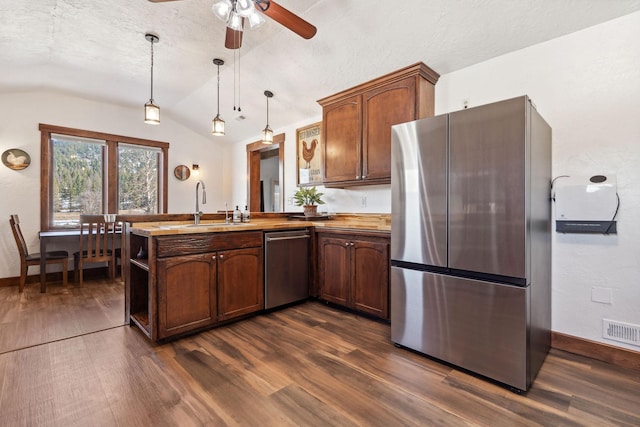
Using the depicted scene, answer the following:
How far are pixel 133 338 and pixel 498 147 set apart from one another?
3123 millimetres

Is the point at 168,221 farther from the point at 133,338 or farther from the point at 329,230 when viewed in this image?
the point at 329,230

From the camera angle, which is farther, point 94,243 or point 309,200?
point 94,243

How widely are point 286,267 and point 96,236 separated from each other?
9.85ft

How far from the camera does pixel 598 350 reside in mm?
2162

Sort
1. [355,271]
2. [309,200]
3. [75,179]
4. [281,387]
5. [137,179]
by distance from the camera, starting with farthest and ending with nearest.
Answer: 1. [137,179]
2. [75,179]
3. [309,200]
4. [355,271]
5. [281,387]

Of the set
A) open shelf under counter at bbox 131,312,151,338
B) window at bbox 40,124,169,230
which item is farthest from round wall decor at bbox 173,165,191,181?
open shelf under counter at bbox 131,312,151,338

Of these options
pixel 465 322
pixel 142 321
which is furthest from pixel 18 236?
pixel 465 322

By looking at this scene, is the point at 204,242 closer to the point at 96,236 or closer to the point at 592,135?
the point at 96,236

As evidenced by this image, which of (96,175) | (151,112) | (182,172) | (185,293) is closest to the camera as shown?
(185,293)

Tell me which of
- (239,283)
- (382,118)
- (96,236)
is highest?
(382,118)

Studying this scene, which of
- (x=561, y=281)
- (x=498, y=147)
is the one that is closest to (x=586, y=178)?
(x=561, y=281)

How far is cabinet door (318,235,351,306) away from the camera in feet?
10.1

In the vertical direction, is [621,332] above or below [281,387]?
above

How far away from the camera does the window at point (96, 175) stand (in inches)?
182
